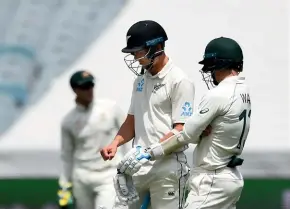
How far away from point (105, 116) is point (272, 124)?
8.64 ft

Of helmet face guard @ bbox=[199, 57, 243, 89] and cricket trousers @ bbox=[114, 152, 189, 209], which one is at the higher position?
helmet face guard @ bbox=[199, 57, 243, 89]

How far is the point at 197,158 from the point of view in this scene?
5746 mm

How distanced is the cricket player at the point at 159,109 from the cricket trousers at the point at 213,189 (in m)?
0.35

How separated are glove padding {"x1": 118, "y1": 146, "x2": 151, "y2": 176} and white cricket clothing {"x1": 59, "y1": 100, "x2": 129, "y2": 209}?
2.07m

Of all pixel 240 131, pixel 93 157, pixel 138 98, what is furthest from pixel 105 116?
pixel 240 131

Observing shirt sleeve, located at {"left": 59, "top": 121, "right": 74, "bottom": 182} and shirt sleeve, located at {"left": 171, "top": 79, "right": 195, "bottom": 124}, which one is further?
shirt sleeve, located at {"left": 59, "top": 121, "right": 74, "bottom": 182}

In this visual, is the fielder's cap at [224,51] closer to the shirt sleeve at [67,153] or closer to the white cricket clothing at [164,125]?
the white cricket clothing at [164,125]

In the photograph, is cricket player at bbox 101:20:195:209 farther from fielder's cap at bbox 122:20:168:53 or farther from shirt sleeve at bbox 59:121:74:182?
shirt sleeve at bbox 59:121:74:182

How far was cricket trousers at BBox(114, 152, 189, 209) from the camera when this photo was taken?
6.04 metres

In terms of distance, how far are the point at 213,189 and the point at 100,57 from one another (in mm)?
5016

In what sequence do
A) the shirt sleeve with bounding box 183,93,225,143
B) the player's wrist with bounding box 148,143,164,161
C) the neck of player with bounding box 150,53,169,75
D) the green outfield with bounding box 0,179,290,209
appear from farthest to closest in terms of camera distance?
the green outfield with bounding box 0,179,290,209, the neck of player with bounding box 150,53,169,75, the player's wrist with bounding box 148,143,164,161, the shirt sleeve with bounding box 183,93,225,143

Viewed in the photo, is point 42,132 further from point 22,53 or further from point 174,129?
point 174,129

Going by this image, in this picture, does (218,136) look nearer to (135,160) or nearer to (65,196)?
(135,160)

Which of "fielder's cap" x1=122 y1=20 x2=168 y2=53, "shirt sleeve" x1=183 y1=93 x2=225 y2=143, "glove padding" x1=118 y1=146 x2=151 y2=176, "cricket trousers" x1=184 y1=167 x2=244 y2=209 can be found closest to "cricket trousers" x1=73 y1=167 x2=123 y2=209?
"glove padding" x1=118 y1=146 x2=151 y2=176
